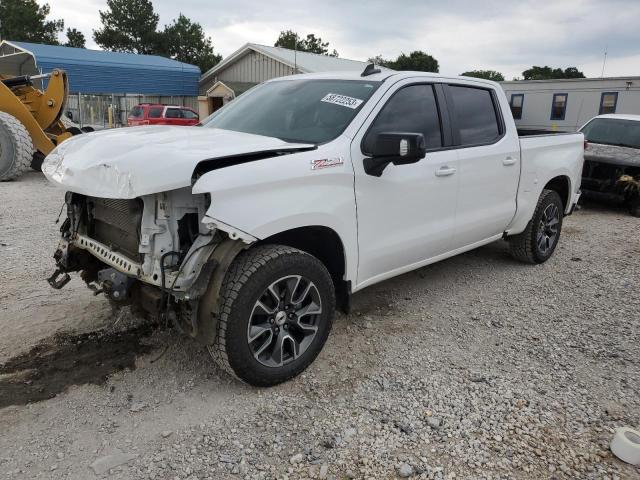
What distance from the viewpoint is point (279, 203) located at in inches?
116

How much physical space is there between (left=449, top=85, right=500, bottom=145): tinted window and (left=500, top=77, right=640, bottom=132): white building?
50.5 feet

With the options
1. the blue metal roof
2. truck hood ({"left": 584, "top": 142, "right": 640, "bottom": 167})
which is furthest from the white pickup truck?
the blue metal roof

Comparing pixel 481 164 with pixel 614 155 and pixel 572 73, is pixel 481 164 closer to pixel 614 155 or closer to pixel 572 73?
pixel 614 155

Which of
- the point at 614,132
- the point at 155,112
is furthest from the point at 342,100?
the point at 155,112

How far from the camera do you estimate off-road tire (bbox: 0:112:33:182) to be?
32.8ft

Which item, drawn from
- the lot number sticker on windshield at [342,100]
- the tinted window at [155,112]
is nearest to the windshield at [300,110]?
the lot number sticker on windshield at [342,100]

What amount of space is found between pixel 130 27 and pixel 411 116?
6245cm

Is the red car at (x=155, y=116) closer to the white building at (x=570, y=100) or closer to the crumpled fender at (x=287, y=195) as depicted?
the white building at (x=570, y=100)

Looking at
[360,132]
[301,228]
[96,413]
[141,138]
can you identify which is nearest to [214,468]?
[96,413]

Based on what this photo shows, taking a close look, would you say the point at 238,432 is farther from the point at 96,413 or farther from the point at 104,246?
the point at 104,246

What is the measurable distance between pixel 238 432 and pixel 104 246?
148cm

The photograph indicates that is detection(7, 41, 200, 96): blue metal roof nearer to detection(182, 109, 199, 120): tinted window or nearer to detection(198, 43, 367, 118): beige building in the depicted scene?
detection(198, 43, 367, 118): beige building

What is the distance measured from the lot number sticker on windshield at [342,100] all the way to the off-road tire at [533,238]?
277cm

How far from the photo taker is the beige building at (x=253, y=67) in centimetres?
2662
